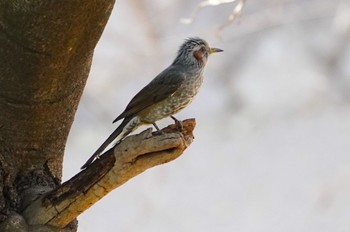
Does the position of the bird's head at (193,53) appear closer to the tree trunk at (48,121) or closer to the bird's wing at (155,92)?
the bird's wing at (155,92)

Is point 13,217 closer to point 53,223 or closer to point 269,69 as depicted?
point 53,223

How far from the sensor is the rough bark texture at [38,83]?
9.01ft

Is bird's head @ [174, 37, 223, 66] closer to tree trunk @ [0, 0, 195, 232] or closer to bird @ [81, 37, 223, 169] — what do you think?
bird @ [81, 37, 223, 169]

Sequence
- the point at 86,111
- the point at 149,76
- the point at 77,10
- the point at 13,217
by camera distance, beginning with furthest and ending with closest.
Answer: the point at 86,111
the point at 149,76
the point at 13,217
the point at 77,10

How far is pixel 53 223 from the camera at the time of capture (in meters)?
2.91

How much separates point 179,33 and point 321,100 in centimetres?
121

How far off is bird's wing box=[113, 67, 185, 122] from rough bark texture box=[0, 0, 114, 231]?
36 cm

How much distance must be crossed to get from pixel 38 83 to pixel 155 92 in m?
0.64

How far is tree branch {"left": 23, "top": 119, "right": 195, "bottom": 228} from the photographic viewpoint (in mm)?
2809

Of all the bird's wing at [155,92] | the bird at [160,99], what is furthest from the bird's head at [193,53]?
the bird's wing at [155,92]

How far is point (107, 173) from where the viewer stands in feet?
9.34

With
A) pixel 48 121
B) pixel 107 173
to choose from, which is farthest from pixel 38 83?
pixel 107 173

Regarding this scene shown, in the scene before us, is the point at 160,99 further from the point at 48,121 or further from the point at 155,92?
the point at 48,121

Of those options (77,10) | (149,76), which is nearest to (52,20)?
(77,10)
